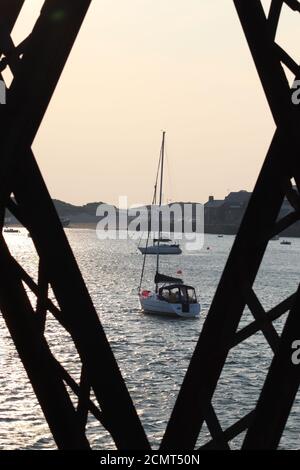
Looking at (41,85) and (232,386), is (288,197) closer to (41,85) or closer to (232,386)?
(41,85)

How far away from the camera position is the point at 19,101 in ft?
9.88

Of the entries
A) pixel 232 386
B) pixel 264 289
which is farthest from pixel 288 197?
pixel 264 289

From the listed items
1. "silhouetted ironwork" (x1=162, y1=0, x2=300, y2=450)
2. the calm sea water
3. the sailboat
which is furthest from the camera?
the sailboat

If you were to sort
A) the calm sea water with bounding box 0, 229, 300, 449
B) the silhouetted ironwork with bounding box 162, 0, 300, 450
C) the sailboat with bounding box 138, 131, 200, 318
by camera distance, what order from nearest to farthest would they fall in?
the silhouetted ironwork with bounding box 162, 0, 300, 450 < the calm sea water with bounding box 0, 229, 300, 449 < the sailboat with bounding box 138, 131, 200, 318

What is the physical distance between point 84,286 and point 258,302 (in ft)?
1.76

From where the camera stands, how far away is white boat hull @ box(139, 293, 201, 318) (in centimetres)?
8381

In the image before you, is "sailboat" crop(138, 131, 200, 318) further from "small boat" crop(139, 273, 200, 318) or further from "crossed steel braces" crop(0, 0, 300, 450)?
"crossed steel braces" crop(0, 0, 300, 450)

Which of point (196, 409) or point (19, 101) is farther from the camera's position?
point (196, 409)

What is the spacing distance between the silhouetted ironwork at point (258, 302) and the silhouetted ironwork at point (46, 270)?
8.8 inches

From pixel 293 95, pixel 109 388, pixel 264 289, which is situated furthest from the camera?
pixel 264 289

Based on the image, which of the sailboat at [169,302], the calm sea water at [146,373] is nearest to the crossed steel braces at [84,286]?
the calm sea water at [146,373]

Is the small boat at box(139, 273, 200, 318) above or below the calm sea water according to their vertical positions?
above

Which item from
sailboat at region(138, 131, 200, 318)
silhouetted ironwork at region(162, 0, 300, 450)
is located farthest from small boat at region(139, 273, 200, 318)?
silhouetted ironwork at region(162, 0, 300, 450)
